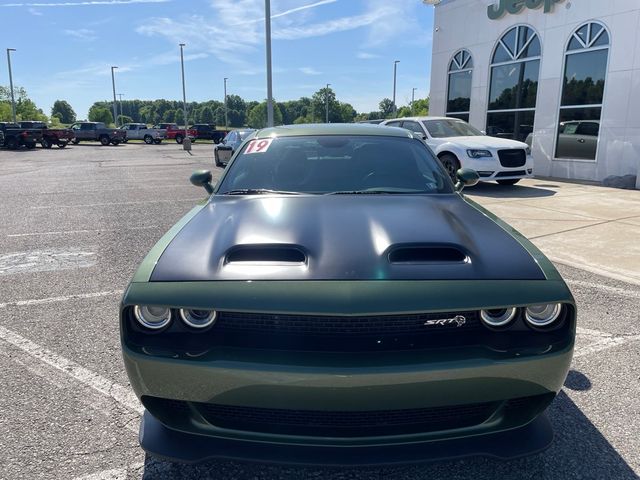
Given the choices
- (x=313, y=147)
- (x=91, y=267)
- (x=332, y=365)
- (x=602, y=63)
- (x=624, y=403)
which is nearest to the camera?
(x=332, y=365)

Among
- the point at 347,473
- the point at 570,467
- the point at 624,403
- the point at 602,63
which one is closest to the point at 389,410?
the point at 347,473

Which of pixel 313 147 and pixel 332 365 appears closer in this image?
pixel 332 365

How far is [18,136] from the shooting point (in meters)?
31.3

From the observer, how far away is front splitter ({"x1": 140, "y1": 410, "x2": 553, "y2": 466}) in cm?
175

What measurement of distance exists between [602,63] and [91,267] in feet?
42.9

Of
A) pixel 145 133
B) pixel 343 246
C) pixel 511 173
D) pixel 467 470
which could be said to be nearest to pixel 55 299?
pixel 343 246

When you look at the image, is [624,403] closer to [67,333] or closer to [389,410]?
[389,410]

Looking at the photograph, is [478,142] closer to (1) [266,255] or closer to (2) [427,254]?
(2) [427,254]

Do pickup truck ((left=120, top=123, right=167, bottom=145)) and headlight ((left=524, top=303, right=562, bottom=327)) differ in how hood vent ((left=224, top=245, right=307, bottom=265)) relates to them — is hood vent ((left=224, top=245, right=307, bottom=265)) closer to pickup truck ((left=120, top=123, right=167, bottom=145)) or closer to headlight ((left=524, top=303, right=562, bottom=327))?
headlight ((left=524, top=303, right=562, bottom=327))

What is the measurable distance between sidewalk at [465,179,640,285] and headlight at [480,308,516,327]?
3736 mm

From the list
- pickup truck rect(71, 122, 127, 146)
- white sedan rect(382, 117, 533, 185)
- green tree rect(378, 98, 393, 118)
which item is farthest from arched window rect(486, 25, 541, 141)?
green tree rect(378, 98, 393, 118)

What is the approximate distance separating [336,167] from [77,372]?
210 cm

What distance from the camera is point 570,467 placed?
2.19 metres

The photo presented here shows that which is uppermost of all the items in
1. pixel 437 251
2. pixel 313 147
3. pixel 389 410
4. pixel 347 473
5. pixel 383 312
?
pixel 313 147
